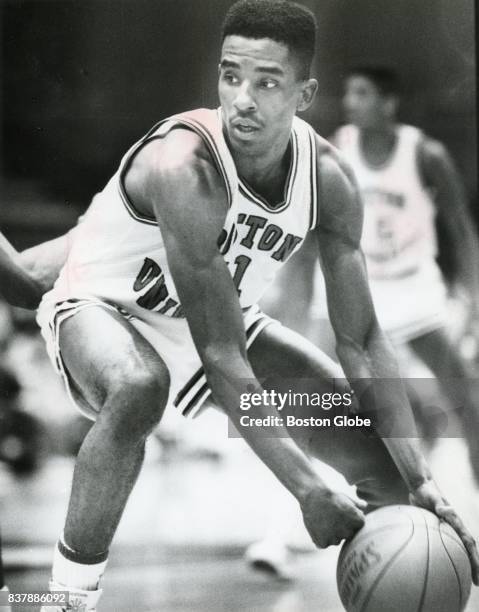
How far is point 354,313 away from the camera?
2.93m

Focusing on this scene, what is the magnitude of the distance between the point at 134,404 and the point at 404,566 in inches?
35.6

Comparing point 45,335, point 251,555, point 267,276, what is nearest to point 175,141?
point 267,276

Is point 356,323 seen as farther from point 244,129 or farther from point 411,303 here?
point 244,129

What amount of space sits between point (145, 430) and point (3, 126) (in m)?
1.15

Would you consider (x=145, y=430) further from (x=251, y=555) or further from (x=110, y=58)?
(x=110, y=58)

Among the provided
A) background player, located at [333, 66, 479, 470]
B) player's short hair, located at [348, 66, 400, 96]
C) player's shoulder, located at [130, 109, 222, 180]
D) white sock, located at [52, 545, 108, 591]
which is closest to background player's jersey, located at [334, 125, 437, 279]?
background player, located at [333, 66, 479, 470]

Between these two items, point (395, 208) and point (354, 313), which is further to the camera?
point (395, 208)

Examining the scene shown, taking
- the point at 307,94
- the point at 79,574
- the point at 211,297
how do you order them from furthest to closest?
the point at 307,94 < the point at 79,574 < the point at 211,297

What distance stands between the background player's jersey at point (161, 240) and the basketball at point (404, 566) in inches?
32.5

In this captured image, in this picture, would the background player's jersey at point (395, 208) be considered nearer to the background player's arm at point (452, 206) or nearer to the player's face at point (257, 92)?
the background player's arm at point (452, 206)

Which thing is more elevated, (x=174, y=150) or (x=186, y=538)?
(x=174, y=150)

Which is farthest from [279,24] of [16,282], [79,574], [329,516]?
[79,574]

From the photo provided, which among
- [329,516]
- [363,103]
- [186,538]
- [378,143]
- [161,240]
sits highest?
[363,103]

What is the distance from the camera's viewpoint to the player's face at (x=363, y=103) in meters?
3.00
